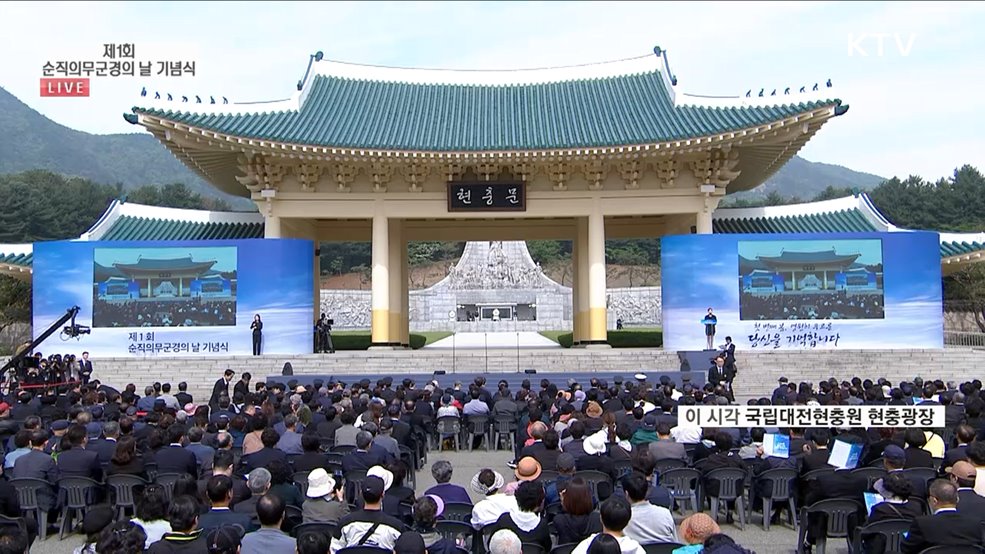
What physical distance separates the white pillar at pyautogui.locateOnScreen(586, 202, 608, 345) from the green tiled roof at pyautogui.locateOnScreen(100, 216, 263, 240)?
910cm

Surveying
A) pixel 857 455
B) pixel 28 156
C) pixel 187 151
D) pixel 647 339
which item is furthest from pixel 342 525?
pixel 28 156

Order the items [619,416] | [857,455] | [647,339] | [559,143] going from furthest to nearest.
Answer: [647,339] → [559,143] → [619,416] → [857,455]

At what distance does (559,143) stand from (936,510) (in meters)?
16.2

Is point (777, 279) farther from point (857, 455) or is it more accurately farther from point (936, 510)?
point (936, 510)

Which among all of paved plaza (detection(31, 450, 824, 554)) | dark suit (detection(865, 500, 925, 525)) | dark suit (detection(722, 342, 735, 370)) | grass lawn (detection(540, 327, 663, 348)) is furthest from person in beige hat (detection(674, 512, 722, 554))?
grass lawn (detection(540, 327, 663, 348))

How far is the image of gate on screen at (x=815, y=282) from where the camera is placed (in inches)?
808

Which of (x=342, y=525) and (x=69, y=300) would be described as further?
(x=69, y=300)

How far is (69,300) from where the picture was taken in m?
20.5

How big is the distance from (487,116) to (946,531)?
19.4 m

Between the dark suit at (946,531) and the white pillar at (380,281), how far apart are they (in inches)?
688

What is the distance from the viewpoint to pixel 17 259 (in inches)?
872

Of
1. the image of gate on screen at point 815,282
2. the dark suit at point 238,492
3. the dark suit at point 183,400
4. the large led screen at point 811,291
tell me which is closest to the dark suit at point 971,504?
the dark suit at point 238,492

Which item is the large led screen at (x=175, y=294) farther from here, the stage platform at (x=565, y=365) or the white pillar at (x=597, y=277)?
the white pillar at (x=597, y=277)
